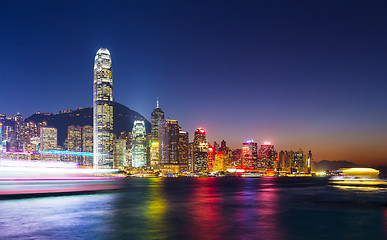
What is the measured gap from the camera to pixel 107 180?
224 feet

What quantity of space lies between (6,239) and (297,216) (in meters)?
20.9

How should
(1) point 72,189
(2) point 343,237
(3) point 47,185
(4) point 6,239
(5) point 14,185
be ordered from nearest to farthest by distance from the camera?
(4) point 6,239
(2) point 343,237
(5) point 14,185
(3) point 47,185
(1) point 72,189

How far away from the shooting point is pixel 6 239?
18.1 m

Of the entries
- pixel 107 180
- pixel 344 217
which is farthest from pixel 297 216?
pixel 107 180

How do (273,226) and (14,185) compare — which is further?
(14,185)

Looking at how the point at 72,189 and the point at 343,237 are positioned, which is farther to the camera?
the point at 72,189

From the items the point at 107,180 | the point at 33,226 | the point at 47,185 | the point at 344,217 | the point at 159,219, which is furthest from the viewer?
the point at 107,180

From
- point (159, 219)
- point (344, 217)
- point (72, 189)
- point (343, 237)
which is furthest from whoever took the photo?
point (72, 189)

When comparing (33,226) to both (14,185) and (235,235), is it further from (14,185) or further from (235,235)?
→ (14,185)

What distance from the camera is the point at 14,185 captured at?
4719cm

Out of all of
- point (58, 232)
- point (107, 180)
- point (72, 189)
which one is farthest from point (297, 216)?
point (107, 180)

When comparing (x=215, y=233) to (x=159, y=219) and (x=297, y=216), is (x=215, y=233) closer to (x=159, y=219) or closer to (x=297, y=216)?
(x=159, y=219)

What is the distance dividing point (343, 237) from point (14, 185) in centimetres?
4165

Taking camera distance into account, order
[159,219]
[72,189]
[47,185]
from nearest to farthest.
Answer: [159,219], [47,185], [72,189]
